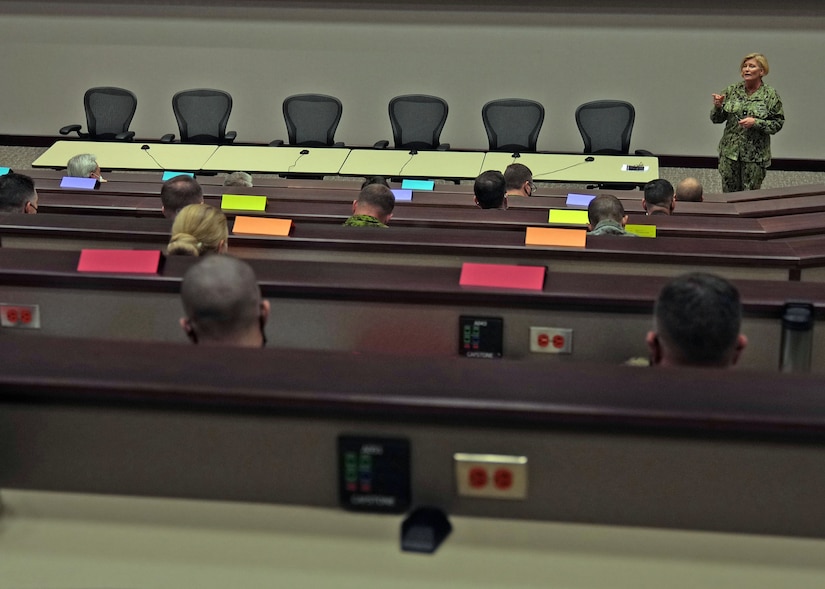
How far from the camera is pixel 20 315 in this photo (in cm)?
270

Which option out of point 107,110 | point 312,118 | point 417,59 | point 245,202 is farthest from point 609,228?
point 107,110

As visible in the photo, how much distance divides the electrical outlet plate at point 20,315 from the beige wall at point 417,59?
6.22m

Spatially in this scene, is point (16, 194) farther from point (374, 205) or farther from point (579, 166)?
point (579, 166)

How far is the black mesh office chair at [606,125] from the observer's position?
7277 millimetres

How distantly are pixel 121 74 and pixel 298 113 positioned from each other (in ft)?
7.32

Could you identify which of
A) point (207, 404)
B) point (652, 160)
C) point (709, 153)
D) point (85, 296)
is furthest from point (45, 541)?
point (709, 153)

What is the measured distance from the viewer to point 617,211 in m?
3.93

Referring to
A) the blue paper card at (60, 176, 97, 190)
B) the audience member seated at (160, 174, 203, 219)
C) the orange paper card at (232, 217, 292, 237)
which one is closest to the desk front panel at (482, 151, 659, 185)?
the blue paper card at (60, 176, 97, 190)

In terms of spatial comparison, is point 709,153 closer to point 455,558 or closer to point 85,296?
point 85,296

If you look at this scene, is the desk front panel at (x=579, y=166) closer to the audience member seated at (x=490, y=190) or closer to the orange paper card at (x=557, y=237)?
the audience member seated at (x=490, y=190)

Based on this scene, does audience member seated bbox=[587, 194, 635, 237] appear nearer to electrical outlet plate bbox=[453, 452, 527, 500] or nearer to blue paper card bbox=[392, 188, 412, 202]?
blue paper card bbox=[392, 188, 412, 202]

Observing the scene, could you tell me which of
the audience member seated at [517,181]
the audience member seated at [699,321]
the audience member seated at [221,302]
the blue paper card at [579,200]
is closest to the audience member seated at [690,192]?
the blue paper card at [579,200]

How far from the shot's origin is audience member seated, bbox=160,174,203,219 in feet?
12.5

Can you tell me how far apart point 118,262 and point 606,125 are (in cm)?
532
